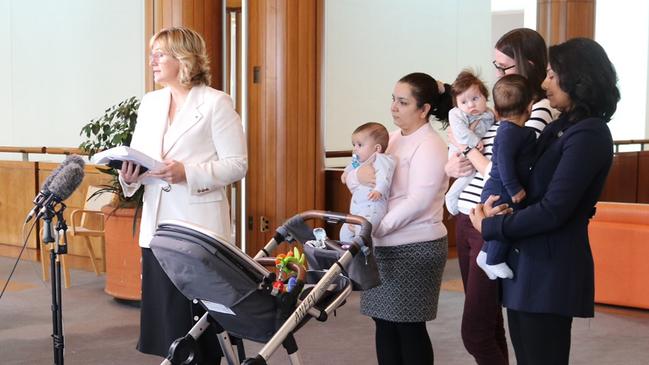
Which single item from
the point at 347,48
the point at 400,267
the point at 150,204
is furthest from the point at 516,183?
the point at 347,48

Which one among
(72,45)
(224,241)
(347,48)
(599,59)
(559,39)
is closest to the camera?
(599,59)

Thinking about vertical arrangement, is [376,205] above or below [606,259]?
above

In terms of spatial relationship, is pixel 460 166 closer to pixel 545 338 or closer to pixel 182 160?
pixel 545 338

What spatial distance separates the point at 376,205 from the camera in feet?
11.8

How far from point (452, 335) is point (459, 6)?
511 centimetres

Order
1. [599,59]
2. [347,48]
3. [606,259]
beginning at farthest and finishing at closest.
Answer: [347,48], [606,259], [599,59]

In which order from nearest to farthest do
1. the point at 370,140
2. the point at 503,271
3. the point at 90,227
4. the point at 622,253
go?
the point at 503,271 → the point at 370,140 → the point at 622,253 → the point at 90,227

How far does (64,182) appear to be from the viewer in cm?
333

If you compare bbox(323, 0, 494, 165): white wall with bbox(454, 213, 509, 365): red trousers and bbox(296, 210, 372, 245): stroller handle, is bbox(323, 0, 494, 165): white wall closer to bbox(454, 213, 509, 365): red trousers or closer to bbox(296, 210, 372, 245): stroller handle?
bbox(454, 213, 509, 365): red trousers

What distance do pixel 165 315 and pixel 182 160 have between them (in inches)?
23.0

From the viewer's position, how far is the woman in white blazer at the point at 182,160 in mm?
3537

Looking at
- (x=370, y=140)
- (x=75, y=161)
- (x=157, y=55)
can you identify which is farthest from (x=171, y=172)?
(x=370, y=140)

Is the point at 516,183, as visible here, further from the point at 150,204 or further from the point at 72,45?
the point at 72,45

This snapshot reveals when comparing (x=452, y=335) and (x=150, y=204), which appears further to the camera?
(x=452, y=335)
